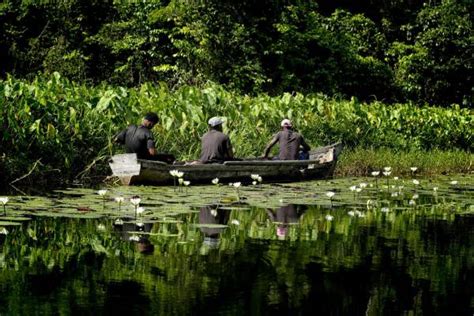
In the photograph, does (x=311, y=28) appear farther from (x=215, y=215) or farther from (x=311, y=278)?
(x=311, y=278)

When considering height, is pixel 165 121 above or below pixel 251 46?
below

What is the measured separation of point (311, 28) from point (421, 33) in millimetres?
3714

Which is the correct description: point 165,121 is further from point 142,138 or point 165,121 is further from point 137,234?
point 137,234

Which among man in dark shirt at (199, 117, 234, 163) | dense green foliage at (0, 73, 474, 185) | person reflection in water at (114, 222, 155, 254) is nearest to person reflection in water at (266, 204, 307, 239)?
person reflection in water at (114, 222, 155, 254)

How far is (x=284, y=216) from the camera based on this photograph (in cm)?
1067

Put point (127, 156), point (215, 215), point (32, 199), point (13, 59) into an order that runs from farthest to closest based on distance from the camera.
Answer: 1. point (13, 59)
2. point (127, 156)
3. point (32, 199)
4. point (215, 215)

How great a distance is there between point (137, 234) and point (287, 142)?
816 cm

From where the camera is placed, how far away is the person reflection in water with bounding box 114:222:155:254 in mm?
7911

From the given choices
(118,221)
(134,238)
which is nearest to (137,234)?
(134,238)

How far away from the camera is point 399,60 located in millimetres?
28781

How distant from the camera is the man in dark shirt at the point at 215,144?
15.0m

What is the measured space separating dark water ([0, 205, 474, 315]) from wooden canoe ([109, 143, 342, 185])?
3559 millimetres

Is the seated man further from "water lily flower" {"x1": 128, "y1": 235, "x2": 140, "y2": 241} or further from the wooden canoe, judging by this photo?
"water lily flower" {"x1": 128, "y1": 235, "x2": 140, "y2": 241}

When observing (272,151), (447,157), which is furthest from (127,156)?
(447,157)
